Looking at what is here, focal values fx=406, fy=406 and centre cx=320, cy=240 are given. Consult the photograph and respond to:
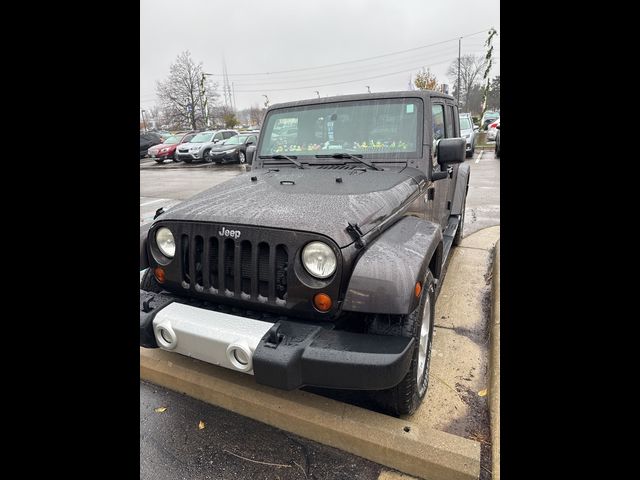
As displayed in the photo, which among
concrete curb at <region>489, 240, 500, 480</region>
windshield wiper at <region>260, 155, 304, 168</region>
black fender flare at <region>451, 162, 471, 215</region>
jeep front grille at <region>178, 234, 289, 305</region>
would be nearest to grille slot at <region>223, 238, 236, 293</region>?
jeep front grille at <region>178, 234, 289, 305</region>

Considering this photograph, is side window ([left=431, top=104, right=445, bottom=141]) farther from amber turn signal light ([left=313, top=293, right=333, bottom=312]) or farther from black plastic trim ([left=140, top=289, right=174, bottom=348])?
black plastic trim ([left=140, top=289, right=174, bottom=348])

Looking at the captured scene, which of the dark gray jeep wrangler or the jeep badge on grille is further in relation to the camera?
the jeep badge on grille

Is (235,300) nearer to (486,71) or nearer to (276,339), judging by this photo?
(276,339)

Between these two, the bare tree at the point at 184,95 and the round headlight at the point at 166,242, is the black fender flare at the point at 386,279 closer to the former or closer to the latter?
the round headlight at the point at 166,242

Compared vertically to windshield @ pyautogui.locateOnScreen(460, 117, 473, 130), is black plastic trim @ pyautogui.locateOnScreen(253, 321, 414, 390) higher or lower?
lower

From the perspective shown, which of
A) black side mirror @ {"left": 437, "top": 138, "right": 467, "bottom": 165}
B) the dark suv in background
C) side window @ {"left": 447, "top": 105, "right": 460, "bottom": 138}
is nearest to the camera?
black side mirror @ {"left": 437, "top": 138, "right": 467, "bottom": 165}

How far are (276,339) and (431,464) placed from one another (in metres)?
1.00

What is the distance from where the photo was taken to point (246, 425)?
247 cm

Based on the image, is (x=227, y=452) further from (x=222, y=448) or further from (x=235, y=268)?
(x=235, y=268)

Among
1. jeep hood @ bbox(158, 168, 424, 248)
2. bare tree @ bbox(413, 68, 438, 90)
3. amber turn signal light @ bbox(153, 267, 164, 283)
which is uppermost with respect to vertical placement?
bare tree @ bbox(413, 68, 438, 90)

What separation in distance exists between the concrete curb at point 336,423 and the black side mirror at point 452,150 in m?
1.86

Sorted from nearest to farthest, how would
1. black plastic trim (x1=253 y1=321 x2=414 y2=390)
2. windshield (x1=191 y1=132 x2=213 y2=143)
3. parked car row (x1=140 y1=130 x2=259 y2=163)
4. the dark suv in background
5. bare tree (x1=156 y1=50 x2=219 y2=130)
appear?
black plastic trim (x1=253 y1=321 x2=414 y2=390) < parked car row (x1=140 y1=130 x2=259 y2=163) < windshield (x1=191 y1=132 x2=213 y2=143) < the dark suv in background < bare tree (x1=156 y1=50 x2=219 y2=130)

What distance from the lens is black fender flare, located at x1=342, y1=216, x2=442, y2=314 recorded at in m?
1.88

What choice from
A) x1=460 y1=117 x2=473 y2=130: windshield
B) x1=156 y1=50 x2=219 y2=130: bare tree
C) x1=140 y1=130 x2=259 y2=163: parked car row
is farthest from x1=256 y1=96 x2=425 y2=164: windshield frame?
x1=156 y1=50 x2=219 y2=130: bare tree
